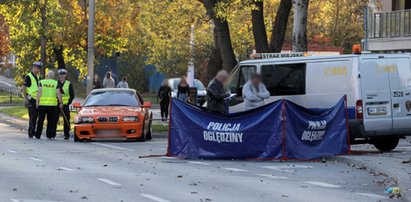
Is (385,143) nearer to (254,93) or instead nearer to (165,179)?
(254,93)

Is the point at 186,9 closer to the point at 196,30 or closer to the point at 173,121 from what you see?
the point at 196,30

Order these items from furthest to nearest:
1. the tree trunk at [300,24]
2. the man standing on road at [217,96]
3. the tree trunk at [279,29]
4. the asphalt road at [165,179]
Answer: the tree trunk at [279,29] < the tree trunk at [300,24] < the man standing on road at [217,96] < the asphalt road at [165,179]

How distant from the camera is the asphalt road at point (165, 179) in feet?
37.8

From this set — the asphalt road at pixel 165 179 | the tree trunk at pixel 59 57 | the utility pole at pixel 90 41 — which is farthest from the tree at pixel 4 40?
the asphalt road at pixel 165 179

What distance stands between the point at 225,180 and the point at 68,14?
23.5m

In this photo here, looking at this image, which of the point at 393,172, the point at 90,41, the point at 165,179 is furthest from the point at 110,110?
the point at 393,172

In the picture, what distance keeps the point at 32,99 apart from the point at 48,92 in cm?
75

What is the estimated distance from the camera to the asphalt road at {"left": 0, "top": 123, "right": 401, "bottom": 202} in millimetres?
11516

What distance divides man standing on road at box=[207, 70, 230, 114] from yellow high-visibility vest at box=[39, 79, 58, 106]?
5.78 m

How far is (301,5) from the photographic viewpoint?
2583cm

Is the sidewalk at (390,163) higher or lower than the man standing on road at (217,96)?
lower

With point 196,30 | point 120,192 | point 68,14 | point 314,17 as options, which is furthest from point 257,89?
point 314,17

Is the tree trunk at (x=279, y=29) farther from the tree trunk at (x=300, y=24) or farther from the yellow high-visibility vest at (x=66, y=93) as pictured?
the yellow high-visibility vest at (x=66, y=93)

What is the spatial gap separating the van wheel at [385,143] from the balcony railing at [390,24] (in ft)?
57.3
